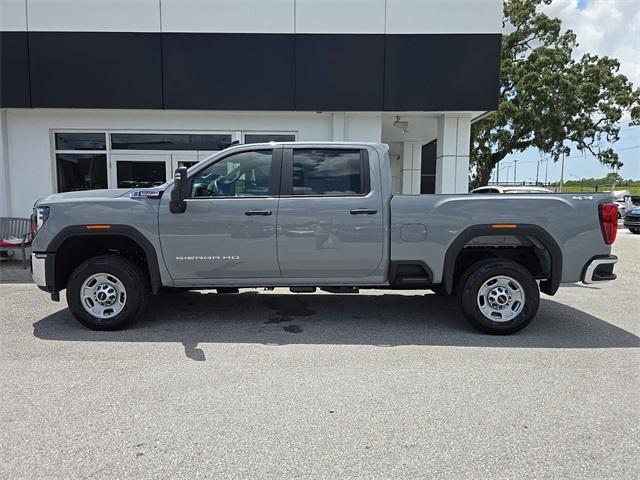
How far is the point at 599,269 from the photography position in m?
5.03

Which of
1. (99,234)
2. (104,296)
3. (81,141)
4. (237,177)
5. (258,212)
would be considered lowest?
(104,296)

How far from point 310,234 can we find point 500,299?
89.2 inches

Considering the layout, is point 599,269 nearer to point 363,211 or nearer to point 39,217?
point 363,211

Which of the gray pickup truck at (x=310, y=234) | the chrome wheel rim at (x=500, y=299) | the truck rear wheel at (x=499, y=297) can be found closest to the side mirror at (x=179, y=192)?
the gray pickup truck at (x=310, y=234)

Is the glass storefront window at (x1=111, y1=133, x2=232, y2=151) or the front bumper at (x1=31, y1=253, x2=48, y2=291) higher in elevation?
the glass storefront window at (x1=111, y1=133, x2=232, y2=151)

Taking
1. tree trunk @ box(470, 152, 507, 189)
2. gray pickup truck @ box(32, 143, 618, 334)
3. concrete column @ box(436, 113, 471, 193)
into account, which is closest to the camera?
gray pickup truck @ box(32, 143, 618, 334)

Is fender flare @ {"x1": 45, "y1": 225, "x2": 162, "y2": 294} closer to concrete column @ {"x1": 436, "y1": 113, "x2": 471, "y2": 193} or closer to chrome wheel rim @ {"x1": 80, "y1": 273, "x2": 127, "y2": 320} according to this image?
chrome wheel rim @ {"x1": 80, "y1": 273, "x2": 127, "y2": 320}

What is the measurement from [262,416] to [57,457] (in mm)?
1304

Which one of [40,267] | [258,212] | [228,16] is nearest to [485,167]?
[228,16]

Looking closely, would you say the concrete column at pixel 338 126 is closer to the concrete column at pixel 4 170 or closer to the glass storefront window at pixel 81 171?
the glass storefront window at pixel 81 171

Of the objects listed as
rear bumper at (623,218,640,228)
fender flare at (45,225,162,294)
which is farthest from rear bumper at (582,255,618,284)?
rear bumper at (623,218,640,228)

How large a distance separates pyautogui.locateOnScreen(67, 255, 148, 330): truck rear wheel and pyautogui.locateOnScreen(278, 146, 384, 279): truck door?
171cm

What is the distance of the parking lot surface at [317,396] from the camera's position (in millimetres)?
2799

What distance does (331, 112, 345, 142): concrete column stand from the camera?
35.2 feet
